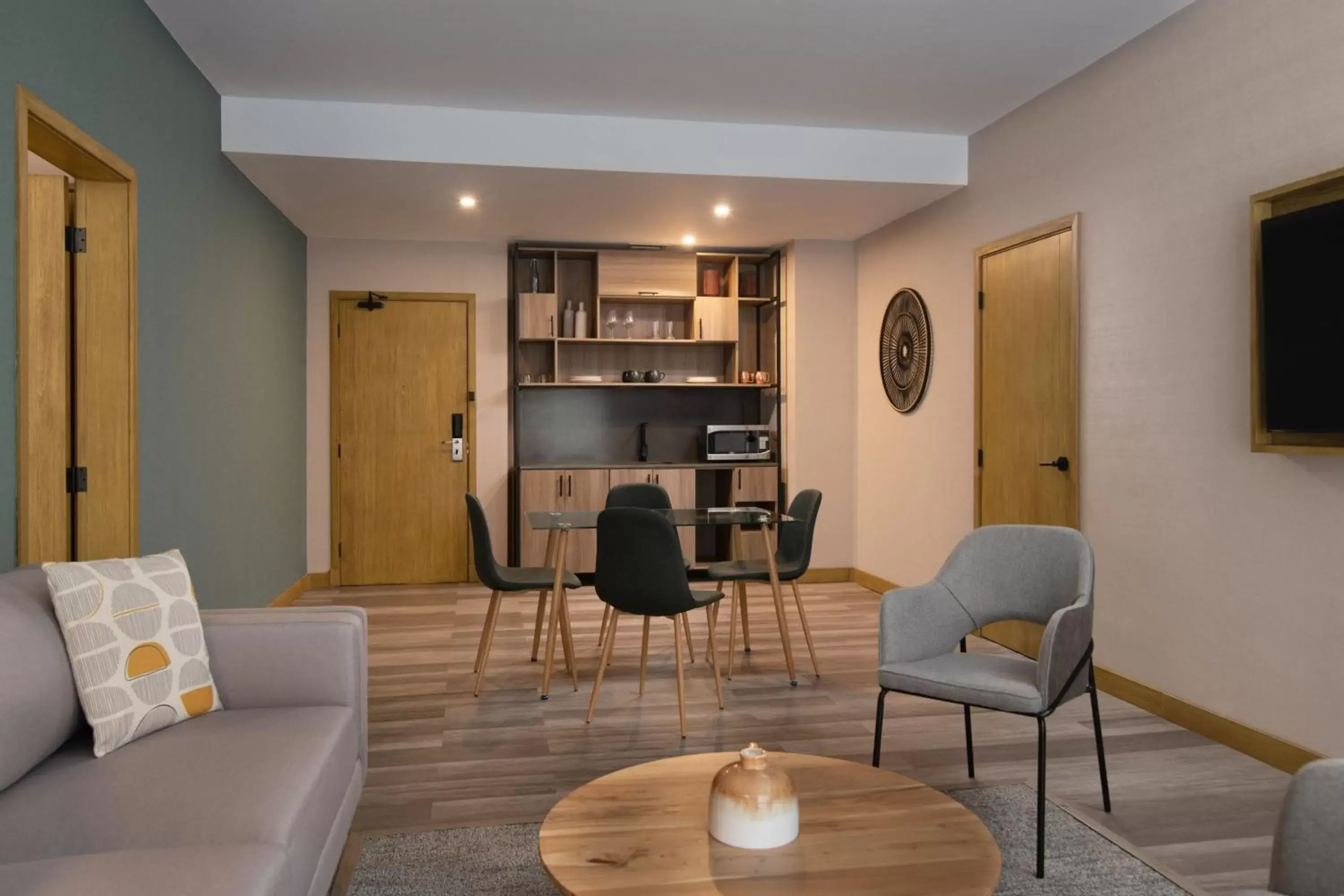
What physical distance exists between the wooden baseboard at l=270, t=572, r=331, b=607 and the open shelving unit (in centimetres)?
137

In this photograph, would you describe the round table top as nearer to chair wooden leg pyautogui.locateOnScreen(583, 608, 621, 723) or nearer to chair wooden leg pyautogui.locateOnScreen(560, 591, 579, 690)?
chair wooden leg pyautogui.locateOnScreen(583, 608, 621, 723)

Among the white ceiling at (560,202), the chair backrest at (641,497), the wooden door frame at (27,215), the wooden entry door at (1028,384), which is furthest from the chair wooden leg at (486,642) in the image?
the wooden entry door at (1028,384)

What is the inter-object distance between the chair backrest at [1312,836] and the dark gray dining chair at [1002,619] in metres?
0.95

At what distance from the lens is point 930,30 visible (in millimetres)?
3811

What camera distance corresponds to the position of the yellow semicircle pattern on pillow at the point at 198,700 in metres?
2.27

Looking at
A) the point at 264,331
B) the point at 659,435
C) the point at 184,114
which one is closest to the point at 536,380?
the point at 659,435

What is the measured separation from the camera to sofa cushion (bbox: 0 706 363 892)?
170cm

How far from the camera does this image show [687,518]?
4.23 m

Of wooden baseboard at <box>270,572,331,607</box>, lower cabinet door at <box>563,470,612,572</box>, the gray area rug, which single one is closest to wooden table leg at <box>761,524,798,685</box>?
the gray area rug

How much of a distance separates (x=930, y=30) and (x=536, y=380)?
4.07m

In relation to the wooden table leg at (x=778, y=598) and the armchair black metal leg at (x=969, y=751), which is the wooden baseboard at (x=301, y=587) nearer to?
the wooden table leg at (x=778, y=598)

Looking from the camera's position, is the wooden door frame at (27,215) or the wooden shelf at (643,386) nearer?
the wooden door frame at (27,215)

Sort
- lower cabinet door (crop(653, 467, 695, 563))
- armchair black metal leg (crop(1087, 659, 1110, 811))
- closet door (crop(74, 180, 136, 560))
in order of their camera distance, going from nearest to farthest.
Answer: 1. armchair black metal leg (crop(1087, 659, 1110, 811))
2. closet door (crop(74, 180, 136, 560))
3. lower cabinet door (crop(653, 467, 695, 563))

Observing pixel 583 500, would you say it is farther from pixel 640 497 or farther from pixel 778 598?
pixel 778 598
